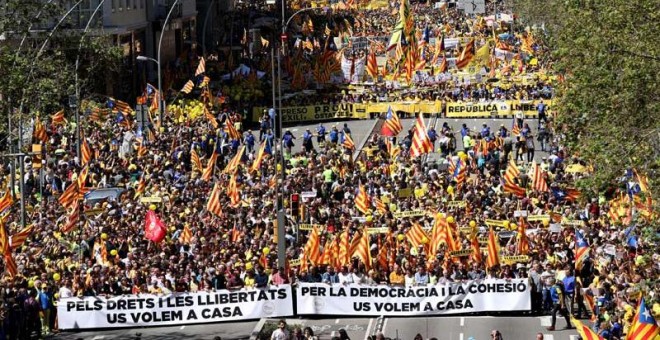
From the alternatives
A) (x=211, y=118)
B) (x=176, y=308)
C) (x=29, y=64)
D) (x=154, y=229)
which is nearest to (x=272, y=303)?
(x=176, y=308)

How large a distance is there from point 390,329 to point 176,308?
447 centimetres

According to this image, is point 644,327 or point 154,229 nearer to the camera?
point 644,327

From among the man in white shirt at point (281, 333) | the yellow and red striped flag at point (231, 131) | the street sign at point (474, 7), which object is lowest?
the man in white shirt at point (281, 333)

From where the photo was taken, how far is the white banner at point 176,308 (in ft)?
113

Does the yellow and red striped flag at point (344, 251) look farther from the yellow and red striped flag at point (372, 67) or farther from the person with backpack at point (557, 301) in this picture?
the yellow and red striped flag at point (372, 67)

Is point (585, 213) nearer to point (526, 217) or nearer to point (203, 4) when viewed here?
point (526, 217)

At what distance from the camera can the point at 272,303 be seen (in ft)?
113

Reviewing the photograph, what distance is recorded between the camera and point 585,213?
4075 cm

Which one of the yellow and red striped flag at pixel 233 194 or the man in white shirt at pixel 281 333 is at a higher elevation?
the yellow and red striped flag at pixel 233 194

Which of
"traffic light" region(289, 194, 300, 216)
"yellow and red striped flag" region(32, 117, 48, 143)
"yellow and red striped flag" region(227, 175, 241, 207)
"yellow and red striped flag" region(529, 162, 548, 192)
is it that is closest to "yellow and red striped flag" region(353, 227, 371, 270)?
"traffic light" region(289, 194, 300, 216)

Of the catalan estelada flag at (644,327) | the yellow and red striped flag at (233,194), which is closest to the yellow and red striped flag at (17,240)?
the yellow and red striped flag at (233,194)

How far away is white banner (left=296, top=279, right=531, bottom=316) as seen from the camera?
34406mm

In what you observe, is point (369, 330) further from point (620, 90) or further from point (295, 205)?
point (295, 205)

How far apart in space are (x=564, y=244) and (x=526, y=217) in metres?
3.53
